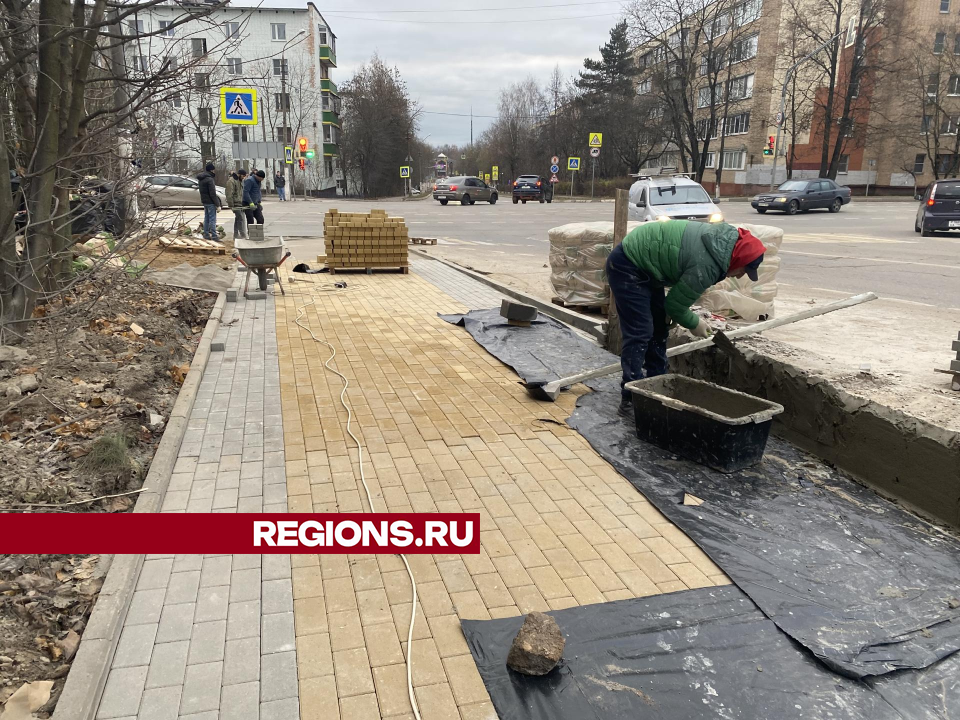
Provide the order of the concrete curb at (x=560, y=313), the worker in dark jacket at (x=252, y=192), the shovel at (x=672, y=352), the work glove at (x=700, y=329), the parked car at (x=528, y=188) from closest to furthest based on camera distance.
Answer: the work glove at (x=700, y=329)
the shovel at (x=672, y=352)
the concrete curb at (x=560, y=313)
the worker in dark jacket at (x=252, y=192)
the parked car at (x=528, y=188)

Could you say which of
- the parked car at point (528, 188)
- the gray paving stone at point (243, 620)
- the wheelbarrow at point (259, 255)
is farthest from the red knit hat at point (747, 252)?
the parked car at point (528, 188)

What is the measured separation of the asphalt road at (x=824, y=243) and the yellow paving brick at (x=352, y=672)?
972 cm

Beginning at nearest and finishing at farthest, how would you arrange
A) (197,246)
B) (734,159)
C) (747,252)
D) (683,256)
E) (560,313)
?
1. (747,252)
2. (683,256)
3. (560,313)
4. (197,246)
5. (734,159)

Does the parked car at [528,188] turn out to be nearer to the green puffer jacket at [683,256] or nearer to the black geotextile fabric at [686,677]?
the green puffer jacket at [683,256]

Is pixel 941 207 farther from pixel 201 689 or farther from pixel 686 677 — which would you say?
pixel 201 689

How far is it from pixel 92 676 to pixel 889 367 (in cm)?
627

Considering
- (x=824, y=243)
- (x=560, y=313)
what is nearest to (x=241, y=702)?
(x=560, y=313)

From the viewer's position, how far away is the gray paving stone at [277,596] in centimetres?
297

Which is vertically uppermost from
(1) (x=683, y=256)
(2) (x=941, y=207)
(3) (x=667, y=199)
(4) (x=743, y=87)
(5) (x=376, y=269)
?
(4) (x=743, y=87)

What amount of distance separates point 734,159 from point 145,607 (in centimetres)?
5817

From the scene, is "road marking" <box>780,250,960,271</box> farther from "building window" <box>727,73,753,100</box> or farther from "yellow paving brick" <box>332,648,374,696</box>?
"building window" <box>727,73,753,100</box>

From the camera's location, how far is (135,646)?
8.97 ft

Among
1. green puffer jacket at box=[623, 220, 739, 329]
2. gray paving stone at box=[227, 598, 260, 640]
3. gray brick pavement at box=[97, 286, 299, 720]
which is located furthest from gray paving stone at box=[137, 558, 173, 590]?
green puffer jacket at box=[623, 220, 739, 329]

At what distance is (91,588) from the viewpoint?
3.12 meters
